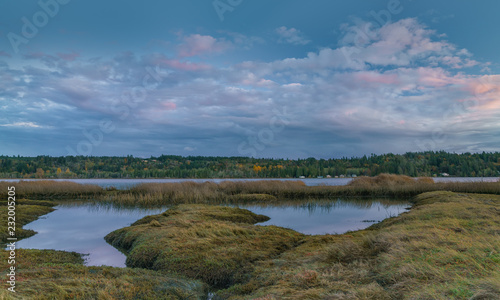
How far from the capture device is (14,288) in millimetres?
5672

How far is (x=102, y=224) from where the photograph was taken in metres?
19.6

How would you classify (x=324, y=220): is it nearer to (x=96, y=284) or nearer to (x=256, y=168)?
(x=96, y=284)

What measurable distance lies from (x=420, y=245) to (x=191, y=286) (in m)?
5.49

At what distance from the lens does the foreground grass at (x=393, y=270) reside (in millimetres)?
4588

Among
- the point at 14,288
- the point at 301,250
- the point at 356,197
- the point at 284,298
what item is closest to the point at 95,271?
the point at 14,288

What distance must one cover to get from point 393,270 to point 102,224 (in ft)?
61.0

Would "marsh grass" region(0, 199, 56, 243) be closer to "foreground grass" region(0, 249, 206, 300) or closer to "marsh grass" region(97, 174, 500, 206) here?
"marsh grass" region(97, 174, 500, 206)

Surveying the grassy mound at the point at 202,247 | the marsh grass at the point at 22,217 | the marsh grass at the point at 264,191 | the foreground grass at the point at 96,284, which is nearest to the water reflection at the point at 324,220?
the grassy mound at the point at 202,247

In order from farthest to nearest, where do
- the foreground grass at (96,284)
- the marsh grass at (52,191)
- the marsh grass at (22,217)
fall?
the marsh grass at (52,191) < the marsh grass at (22,217) < the foreground grass at (96,284)

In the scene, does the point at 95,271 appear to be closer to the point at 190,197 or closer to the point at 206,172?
the point at 190,197

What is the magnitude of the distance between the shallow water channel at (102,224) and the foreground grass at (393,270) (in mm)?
6685

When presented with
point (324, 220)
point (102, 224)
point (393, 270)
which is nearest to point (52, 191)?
point (102, 224)

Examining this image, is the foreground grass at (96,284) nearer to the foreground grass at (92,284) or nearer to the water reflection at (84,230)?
the foreground grass at (92,284)

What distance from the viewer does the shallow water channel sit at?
13367 mm
